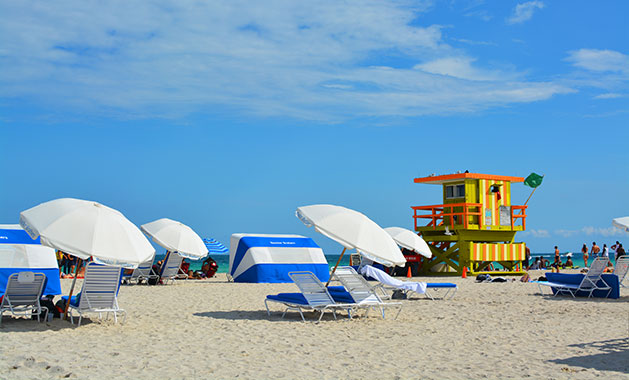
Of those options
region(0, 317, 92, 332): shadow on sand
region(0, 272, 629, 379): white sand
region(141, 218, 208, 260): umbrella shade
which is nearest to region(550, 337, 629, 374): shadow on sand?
region(0, 272, 629, 379): white sand

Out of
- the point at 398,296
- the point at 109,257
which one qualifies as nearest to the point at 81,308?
the point at 109,257

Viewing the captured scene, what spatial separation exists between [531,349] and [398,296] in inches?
251

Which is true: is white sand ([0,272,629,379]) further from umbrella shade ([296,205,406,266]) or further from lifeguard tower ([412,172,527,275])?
lifeguard tower ([412,172,527,275])

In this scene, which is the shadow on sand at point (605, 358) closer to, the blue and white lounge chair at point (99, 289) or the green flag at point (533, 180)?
the blue and white lounge chair at point (99, 289)

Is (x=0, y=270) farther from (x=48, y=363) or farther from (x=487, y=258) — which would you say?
(x=487, y=258)

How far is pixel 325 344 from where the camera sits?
25.6 feet

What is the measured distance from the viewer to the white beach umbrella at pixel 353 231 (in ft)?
32.8

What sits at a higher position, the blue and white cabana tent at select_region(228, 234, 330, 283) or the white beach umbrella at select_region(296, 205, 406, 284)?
the white beach umbrella at select_region(296, 205, 406, 284)

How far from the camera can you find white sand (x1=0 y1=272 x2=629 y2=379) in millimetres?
6145

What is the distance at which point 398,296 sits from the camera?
45.4ft

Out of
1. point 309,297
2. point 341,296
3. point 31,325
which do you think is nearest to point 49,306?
point 31,325

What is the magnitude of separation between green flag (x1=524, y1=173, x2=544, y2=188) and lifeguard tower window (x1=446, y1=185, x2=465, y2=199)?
334 cm

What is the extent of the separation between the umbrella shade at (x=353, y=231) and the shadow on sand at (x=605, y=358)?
3197mm

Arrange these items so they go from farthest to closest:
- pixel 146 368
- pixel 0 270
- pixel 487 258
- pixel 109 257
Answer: pixel 487 258
pixel 0 270
pixel 109 257
pixel 146 368
